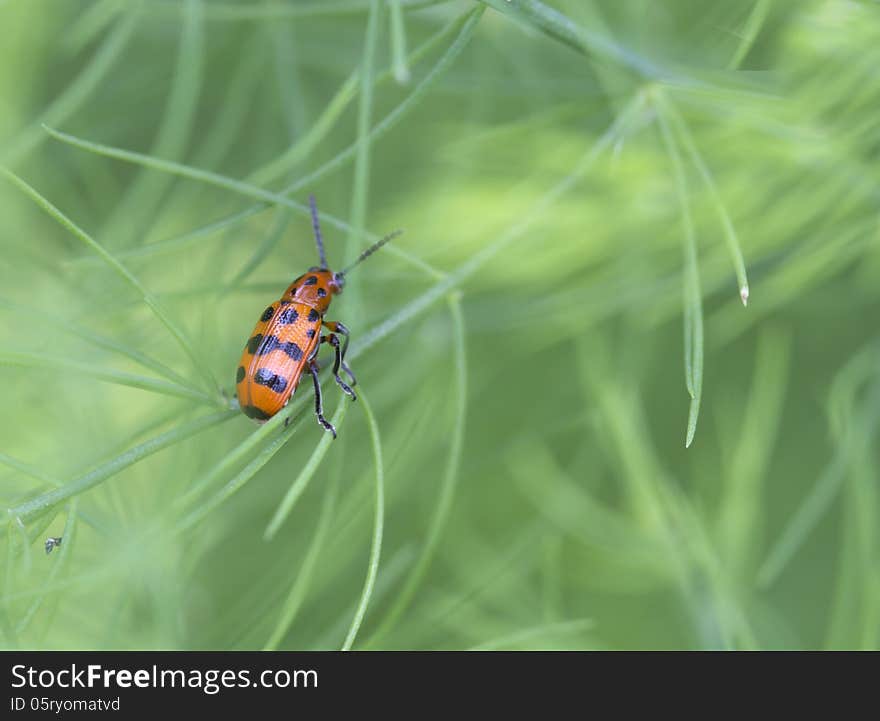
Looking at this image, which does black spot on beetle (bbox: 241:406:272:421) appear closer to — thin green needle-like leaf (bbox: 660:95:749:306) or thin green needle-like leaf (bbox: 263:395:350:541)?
thin green needle-like leaf (bbox: 263:395:350:541)

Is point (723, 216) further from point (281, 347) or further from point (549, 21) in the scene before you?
point (281, 347)

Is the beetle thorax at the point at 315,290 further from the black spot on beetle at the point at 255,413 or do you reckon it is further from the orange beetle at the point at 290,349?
the black spot on beetle at the point at 255,413

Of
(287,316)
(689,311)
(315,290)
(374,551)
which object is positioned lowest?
(374,551)

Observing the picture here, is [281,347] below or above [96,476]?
above

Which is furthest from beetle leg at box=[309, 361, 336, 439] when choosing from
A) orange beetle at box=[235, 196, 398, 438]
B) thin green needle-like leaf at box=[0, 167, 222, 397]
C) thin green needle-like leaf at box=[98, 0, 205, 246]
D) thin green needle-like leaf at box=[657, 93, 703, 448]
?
thin green needle-like leaf at box=[98, 0, 205, 246]

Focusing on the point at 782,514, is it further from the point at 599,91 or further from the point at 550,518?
the point at 599,91

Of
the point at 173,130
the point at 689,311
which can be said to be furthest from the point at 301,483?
the point at 173,130
